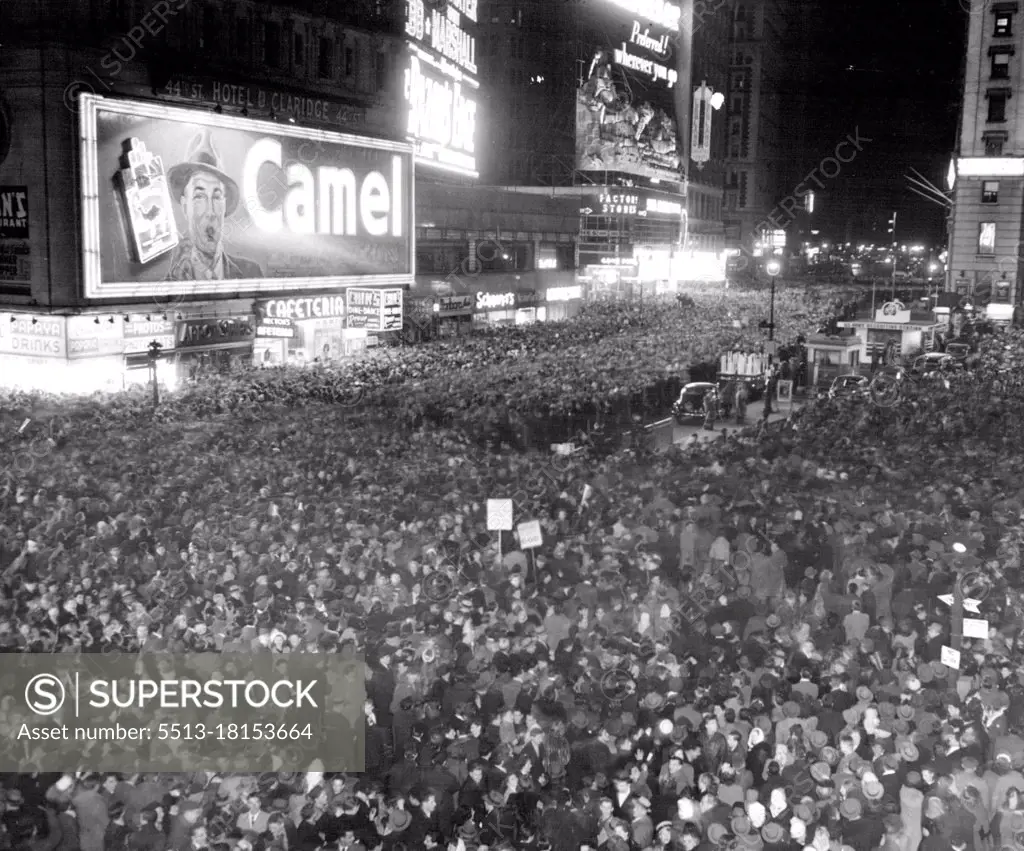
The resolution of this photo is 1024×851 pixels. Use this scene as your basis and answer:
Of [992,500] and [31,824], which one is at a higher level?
[992,500]

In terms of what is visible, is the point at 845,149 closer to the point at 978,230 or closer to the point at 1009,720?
the point at 978,230

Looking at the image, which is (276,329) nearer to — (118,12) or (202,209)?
(202,209)

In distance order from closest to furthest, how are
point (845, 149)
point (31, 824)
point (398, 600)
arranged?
point (31, 824), point (398, 600), point (845, 149)

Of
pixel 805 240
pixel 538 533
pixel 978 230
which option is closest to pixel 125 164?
pixel 538 533

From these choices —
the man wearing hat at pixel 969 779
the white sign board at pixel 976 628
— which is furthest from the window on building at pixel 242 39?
the man wearing hat at pixel 969 779

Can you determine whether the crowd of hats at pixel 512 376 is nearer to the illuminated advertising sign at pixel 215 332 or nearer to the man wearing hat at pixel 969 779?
the illuminated advertising sign at pixel 215 332

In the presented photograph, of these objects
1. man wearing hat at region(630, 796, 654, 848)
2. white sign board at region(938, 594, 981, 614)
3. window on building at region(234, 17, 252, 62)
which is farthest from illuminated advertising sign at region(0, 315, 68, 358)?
man wearing hat at region(630, 796, 654, 848)
